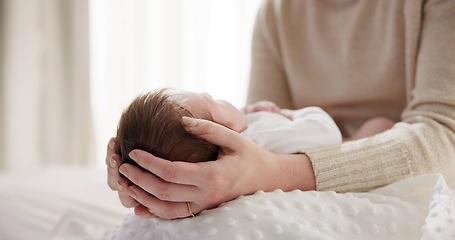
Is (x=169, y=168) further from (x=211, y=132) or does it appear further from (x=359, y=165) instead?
(x=359, y=165)

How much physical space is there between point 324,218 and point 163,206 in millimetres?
267

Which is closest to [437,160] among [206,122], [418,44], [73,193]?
[418,44]

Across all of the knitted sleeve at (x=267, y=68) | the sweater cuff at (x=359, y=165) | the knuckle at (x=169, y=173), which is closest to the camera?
the knuckle at (x=169, y=173)

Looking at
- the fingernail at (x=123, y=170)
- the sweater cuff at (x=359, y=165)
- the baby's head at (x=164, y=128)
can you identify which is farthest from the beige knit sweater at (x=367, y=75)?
the fingernail at (x=123, y=170)

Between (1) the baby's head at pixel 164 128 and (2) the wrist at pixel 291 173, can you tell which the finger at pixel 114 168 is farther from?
(2) the wrist at pixel 291 173

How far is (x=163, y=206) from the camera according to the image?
0.99m

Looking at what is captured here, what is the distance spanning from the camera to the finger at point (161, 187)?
37.9 inches

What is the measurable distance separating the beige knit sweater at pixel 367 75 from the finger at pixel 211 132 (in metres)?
0.22

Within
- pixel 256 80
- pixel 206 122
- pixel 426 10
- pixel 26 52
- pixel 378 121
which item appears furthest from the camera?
pixel 26 52

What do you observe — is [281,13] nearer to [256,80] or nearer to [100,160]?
[256,80]

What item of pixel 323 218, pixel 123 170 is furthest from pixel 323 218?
pixel 123 170

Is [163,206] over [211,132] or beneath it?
beneath

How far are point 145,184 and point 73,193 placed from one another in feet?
2.79

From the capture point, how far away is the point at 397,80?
157 cm
